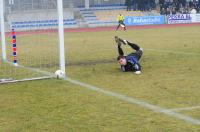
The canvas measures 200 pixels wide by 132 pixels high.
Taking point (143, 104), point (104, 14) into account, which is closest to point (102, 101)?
point (143, 104)

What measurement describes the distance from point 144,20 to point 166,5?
8660 mm

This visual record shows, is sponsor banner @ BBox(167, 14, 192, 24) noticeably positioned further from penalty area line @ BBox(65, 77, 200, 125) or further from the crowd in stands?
penalty area line @ BBox(65, 77, 200, 125)

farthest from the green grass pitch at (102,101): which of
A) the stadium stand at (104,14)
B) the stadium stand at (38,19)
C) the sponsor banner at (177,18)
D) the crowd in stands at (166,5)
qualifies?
the crowd in stands at (166,5)

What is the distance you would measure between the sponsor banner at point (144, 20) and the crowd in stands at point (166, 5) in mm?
5291

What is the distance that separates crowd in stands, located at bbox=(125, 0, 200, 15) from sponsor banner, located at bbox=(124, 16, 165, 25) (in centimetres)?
529

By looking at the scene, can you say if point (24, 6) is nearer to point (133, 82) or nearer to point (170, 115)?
point (133, 82)

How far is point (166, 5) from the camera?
63.8 metres

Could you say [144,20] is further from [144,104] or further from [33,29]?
[144,104]

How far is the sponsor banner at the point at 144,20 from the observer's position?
55.9m

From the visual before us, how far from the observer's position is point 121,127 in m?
6.80

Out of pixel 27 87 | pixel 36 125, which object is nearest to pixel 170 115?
pixel 36 125

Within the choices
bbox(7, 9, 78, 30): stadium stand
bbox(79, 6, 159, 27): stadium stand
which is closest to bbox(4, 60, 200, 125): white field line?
bbox(7, 9, 78, 30): stadium stand

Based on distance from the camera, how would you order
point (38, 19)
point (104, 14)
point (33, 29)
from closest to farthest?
point (38, 19) < point (33, 29) < point (104, 14)

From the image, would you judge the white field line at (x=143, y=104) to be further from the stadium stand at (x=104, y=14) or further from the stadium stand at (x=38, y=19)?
the stadium stand at (x=104, y=14)
